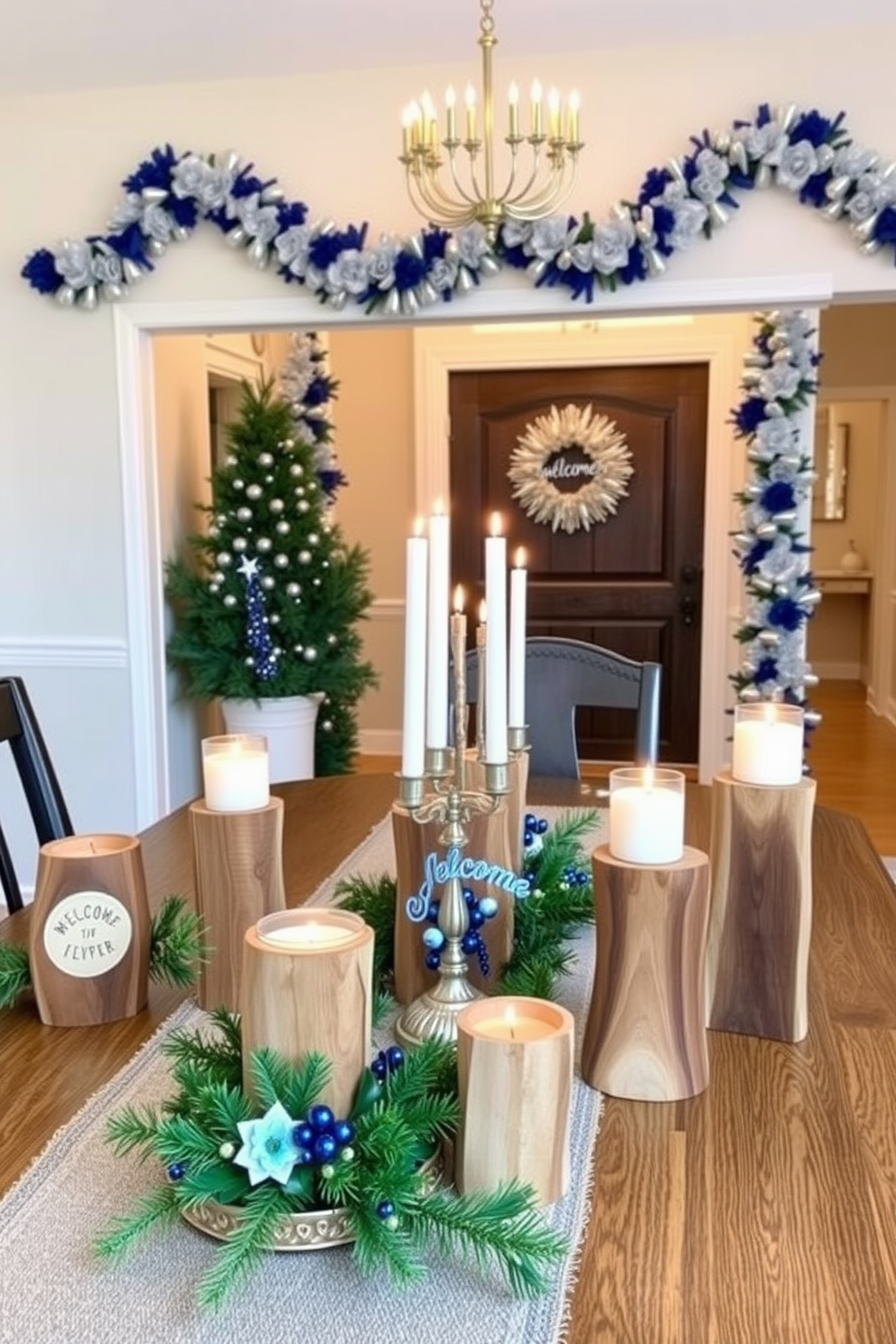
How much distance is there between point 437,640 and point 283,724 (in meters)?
3.08

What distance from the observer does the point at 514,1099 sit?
706 mm

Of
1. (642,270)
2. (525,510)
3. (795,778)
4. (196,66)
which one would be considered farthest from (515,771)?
(525,510)

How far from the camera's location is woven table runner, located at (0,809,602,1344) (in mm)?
646

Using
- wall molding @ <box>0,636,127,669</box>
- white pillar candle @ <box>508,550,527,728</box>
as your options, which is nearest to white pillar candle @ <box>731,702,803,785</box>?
white pillar candle @ <box>508,550,527,728</box>

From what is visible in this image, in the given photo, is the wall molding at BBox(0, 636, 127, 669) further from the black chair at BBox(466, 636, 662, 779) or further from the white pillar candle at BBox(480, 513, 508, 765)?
the white pillar candle at BBox(480, 513, 508, 765)

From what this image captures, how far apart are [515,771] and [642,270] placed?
229 cm

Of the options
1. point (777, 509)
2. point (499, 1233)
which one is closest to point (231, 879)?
point (499, 1233)

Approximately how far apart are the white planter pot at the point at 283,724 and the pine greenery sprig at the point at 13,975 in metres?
2.66

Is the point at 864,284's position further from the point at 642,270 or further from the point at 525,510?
the point at 525,510

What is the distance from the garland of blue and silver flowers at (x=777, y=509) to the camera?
3551mm

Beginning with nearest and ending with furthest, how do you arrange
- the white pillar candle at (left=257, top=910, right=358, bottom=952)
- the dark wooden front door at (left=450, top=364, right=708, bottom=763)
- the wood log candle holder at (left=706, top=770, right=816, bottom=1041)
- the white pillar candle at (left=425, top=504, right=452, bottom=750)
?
1. the white pillar candle at (left=257, top=910, right=358, bottom=952)
2. the white pillar candle at (left=425, top=504, right=452, bottom=750)
3. the wood log candle holder at (left=706, top=770, right=816, bottom=1041)
4. the dark wooden front door at (left=450, top=364, right=708, bottom=763)

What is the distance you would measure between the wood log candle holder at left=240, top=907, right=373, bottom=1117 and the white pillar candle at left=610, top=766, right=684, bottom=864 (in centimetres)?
25

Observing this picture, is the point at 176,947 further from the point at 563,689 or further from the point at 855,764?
the point at 855,764

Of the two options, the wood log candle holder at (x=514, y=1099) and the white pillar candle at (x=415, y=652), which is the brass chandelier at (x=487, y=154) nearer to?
the white pillar candle at (x=415, y=652)
